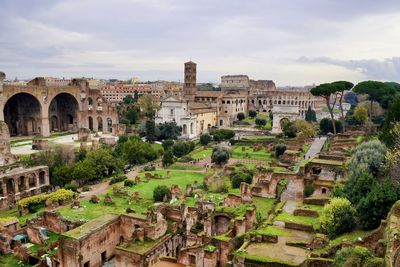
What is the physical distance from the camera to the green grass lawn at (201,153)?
48381 mm

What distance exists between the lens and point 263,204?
27.9 meters

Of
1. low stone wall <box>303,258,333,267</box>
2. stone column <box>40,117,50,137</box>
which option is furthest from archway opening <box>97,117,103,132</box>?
low stone wall <box>303,258,333,267</box>

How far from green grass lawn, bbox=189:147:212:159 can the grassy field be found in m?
9.80

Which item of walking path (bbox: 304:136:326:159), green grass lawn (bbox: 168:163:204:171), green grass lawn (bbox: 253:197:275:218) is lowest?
green grass lawn (bbox: 168:163:204:171)

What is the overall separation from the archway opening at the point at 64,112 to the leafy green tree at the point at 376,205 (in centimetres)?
6085

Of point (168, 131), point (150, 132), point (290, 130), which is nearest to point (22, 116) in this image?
point (150, 132)

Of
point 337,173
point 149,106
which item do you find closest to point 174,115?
point 149,106

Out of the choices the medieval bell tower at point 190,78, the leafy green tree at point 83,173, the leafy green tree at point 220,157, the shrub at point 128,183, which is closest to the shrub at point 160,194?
the shrub at point 128,183

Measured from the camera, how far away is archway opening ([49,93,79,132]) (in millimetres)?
69000

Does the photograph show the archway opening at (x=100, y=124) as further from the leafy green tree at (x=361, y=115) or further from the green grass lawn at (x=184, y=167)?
the leafy green tree at (x=361, y=115)

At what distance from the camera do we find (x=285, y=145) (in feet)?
152

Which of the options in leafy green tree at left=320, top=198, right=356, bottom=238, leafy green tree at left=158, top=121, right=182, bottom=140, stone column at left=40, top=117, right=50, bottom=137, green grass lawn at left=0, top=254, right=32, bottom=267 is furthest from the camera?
stone column at left=40, top=117, right=50, bottom=137

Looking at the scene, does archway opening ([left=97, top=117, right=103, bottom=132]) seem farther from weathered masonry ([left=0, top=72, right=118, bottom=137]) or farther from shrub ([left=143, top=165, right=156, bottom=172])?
shrub ([left=143, top=165, right=156, bottom=172])

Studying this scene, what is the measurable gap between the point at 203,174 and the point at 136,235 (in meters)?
17.9
